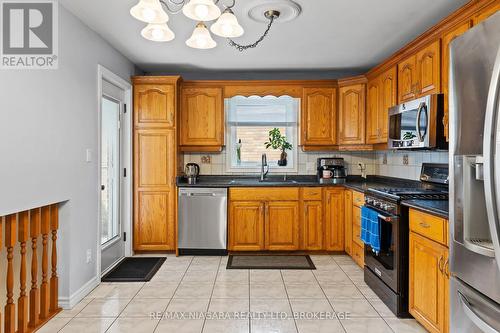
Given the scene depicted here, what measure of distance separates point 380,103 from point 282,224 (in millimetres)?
1864

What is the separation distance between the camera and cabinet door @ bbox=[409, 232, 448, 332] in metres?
2.10

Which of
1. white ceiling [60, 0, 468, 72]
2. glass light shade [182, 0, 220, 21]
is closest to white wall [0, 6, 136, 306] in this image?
white ceiling [60, 0, 468, 72]

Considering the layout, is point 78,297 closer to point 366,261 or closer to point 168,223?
point 168,223

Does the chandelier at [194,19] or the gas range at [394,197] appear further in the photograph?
the gas range at [394,197]

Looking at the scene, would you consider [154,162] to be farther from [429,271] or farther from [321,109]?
[429,271]

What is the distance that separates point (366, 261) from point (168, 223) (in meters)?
2.41

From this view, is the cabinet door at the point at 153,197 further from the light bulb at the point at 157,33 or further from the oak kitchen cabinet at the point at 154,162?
the light bulb at the point at 157,33

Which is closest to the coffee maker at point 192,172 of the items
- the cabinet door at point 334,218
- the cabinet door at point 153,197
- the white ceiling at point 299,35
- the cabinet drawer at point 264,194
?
the cabinet door at point 153,197

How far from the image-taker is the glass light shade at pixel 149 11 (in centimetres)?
165

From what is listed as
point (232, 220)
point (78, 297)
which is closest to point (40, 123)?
point (78, 297)

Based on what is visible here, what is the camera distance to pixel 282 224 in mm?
4254

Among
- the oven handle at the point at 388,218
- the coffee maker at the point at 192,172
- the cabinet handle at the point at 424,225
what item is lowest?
the oven handle at the point at 388,218

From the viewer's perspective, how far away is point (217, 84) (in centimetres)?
452

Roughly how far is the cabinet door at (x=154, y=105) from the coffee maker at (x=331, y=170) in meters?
2.09
